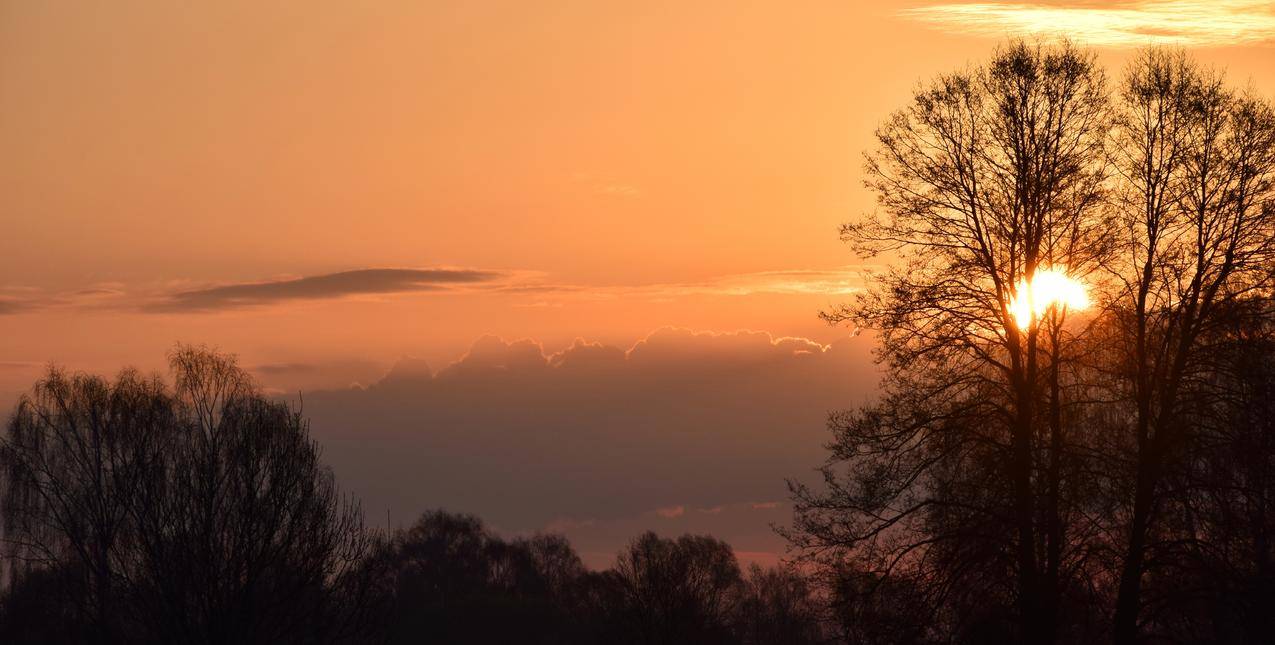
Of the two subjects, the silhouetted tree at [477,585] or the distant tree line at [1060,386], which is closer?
the distant tree line at [1060,386]

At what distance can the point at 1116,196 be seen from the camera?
25.5 meters

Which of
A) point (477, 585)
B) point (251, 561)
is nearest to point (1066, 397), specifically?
point (251, 561)

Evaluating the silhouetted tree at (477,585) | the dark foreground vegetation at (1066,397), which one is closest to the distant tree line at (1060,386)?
the dark foreground vegetation at (1066,397)

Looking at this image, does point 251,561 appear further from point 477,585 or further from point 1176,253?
point 477,585

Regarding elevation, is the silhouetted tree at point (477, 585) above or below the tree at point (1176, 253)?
below

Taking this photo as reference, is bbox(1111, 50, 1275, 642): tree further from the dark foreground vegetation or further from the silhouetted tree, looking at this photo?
the silhouetted tree

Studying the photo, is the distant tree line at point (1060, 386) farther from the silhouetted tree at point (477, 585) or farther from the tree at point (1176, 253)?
the silhouetted tree at point (477, 585)

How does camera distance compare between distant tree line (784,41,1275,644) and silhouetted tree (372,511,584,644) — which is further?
silhouetted tree (372,511,584,644)

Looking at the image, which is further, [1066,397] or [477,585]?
[477,585]

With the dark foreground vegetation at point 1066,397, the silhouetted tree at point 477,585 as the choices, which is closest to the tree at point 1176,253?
the dark foreground vegetation at point 1066,397

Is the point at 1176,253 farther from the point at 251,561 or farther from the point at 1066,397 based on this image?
the point at 251,561

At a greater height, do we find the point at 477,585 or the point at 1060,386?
the point at 1060,386

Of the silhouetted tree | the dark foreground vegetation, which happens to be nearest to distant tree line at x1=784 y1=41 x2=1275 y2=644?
the dark foreground vegetation

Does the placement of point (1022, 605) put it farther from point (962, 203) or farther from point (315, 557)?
point (315, 557)
